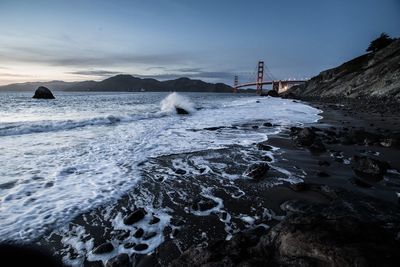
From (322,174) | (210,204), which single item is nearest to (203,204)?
(210,204)

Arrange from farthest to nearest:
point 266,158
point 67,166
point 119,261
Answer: point 266,158, point 67,166, point 119,261

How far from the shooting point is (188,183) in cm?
543

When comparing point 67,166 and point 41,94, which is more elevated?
point 41,94

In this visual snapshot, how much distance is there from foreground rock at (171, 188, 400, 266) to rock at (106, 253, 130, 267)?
660 millimetres

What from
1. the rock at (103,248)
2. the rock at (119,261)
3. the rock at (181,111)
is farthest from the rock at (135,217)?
the rock at (181,111)

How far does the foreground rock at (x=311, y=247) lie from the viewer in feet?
6.55

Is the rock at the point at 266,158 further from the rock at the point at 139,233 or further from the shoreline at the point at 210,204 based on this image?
the rock at the point at 139,233

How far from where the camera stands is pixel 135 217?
3.94 m

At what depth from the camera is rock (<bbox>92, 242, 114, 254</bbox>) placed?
3166mm

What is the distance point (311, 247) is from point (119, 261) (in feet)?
6.98

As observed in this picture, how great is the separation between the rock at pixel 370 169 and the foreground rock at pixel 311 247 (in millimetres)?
2853

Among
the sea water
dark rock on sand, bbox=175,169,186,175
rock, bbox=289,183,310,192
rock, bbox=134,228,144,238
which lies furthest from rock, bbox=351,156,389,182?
rock, bbox=134,228,144,238

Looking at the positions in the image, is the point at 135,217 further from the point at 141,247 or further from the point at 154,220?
the point at 141,247

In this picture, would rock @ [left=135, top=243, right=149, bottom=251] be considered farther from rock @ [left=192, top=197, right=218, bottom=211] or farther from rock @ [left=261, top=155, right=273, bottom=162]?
rock @ [left=261, top=155, right=273, bottom=162]
